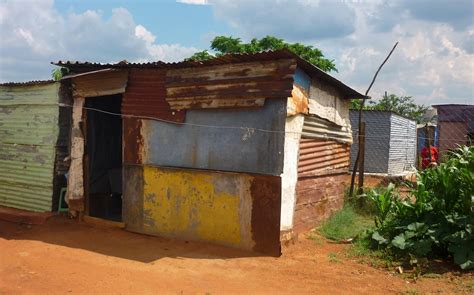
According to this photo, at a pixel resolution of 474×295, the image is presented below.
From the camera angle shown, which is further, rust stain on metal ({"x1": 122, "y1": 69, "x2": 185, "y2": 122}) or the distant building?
rust stain on metal ({"x1": 122, "y1": 69, "x2": 185, "y2": 122})

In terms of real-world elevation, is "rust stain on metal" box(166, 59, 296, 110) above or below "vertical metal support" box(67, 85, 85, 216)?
above

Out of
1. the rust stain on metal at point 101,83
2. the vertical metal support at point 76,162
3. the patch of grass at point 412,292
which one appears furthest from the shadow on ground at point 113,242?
the rust stain on metal at point 101,83

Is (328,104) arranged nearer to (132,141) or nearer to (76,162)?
(132,141)

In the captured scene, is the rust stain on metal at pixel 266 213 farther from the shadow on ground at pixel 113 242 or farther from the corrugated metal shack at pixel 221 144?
the shadow on ground at pixel 113 242

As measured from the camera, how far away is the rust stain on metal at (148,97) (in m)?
7.58

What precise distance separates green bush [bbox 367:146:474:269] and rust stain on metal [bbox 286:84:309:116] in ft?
6.37

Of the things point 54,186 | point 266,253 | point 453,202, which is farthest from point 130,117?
point 453,202

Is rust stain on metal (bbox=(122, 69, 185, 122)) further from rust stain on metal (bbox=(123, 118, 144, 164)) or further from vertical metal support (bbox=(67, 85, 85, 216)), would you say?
vertical metal support (bbox=(67, 85, 85, 216))

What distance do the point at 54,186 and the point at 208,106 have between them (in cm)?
402

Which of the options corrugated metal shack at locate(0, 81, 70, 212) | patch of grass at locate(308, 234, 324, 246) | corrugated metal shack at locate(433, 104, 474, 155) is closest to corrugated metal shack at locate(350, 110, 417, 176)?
corrugated metal shack at locate(433, 104, 474, 155)

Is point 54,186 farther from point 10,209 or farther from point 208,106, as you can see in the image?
point 208,106

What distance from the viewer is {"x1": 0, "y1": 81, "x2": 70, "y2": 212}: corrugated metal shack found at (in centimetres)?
891

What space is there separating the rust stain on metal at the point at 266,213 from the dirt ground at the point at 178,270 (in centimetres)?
23

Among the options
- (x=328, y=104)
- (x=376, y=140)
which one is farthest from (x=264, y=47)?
(x=328, y=104)
